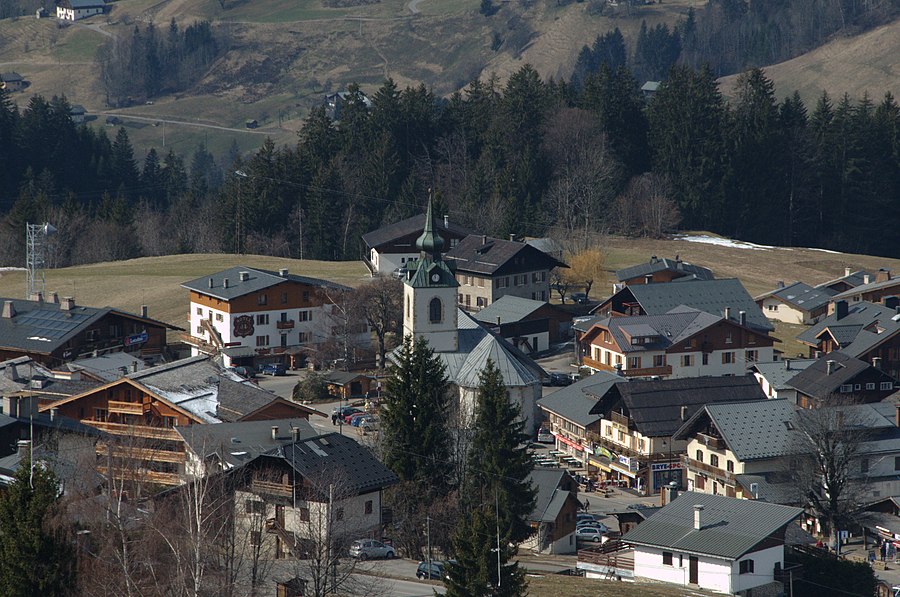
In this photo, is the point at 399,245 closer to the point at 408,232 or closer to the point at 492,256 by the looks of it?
the point at 408,232

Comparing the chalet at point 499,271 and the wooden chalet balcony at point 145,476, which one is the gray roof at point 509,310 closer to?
the chalet at point 499,271

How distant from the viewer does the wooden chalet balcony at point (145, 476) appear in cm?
5579

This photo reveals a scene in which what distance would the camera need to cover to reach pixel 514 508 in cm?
6581

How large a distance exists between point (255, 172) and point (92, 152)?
4023cm

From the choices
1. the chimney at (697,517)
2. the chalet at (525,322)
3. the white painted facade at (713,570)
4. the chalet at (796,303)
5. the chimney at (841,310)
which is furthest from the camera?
the chalet at (796,303)

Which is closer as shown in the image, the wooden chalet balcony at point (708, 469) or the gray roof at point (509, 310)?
the wooden chalet balcony at point (708, 469)

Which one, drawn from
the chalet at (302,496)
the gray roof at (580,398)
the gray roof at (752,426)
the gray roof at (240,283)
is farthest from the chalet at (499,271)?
the chalet at (302,496)

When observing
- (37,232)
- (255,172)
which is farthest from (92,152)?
(37,232)

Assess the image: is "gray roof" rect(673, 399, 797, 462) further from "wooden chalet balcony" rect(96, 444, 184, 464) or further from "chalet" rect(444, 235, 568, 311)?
"chalet" rect(444, 235, 568, 311)

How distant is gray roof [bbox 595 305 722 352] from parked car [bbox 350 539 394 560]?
35617mm

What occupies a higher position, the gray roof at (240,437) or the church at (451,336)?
the church at (451,336)

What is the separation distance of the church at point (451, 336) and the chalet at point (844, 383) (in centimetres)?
1416

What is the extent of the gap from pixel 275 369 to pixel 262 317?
4182 millimetres

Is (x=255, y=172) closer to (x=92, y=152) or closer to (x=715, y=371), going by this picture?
(x=92, y=152)
